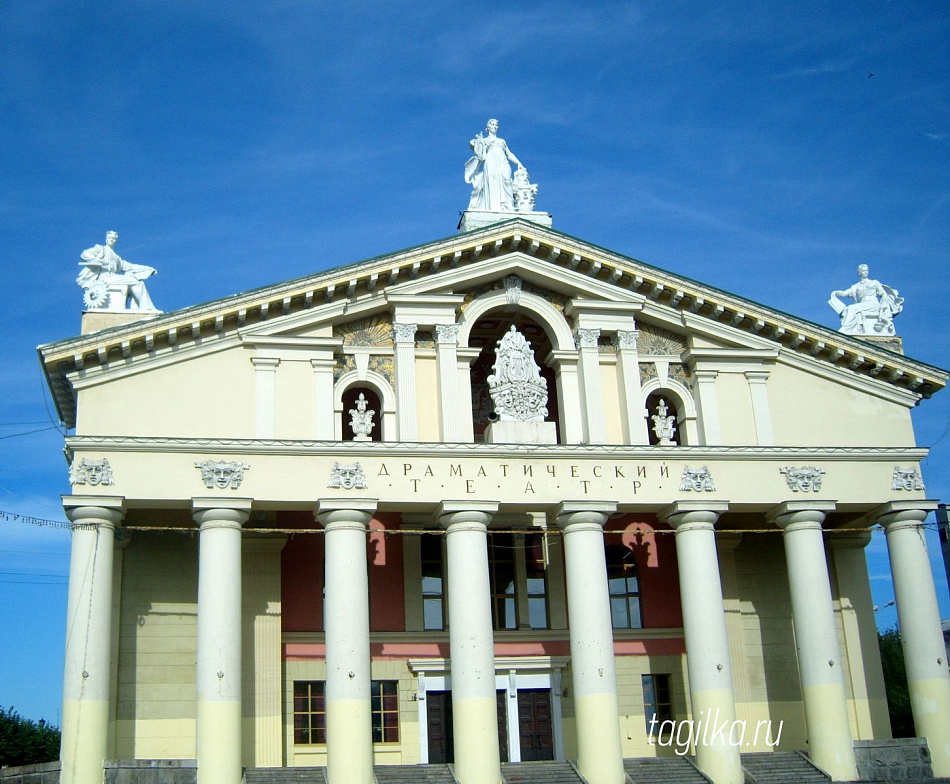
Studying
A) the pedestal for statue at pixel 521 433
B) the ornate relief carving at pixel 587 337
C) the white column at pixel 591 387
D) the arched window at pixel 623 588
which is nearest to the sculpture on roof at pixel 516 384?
the pedestal for statue at pixel 521 433

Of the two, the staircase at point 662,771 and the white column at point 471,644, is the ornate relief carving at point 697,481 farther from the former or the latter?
the staircase at point 662,771

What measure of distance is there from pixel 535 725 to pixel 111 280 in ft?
49.8

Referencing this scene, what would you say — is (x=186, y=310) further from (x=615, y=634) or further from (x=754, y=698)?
(x=754, y=698)

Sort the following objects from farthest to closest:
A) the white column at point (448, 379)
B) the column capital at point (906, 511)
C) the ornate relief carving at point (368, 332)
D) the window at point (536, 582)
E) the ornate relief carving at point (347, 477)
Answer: the window at point (536, 582) → the column capital at point (906, 511) → the ornate relief carving at point (368, 332) → the white column at point (448, 379) → the ornate relief carving at point (347, 477)

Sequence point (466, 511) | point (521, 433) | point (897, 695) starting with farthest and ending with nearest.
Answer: point (897, 695) → point (521, 433) → point (466, 511)

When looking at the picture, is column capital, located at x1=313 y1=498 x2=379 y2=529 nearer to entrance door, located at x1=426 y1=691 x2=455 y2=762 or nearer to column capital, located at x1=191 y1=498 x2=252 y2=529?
column capital, located at x1=191 y1=498 x2=252 y2=529

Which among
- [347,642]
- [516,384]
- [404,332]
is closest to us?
[347,642]

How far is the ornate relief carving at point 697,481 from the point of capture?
97.2 ft

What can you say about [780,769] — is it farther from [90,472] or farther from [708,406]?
[90,472]

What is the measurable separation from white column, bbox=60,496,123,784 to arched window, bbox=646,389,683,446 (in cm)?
1335

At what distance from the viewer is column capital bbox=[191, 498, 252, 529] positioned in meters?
26.9

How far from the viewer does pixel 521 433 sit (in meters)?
29.5

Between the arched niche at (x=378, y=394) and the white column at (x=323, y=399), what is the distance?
0.19 meters

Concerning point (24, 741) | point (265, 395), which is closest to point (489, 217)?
point (265, 395)
